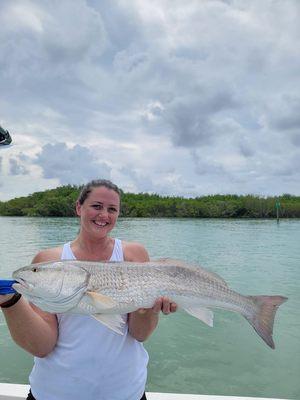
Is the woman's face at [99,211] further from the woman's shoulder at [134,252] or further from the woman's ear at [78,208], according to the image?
the woman's shoulder at [134,252]

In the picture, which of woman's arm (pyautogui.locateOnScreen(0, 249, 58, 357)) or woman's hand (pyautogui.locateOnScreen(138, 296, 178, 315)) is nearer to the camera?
woman's arm (pyautogui.locateOnScreen(0, 249, 58, 357))

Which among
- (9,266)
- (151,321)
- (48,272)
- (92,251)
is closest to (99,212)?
(92,251)

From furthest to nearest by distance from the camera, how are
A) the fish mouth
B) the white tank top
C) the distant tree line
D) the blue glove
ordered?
the distant tree line → the white tank top → the fish mouth → the blue glove

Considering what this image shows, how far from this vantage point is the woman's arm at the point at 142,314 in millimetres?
2209

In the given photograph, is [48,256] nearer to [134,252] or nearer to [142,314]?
[134,252]

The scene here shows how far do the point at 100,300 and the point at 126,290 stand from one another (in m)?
0.22

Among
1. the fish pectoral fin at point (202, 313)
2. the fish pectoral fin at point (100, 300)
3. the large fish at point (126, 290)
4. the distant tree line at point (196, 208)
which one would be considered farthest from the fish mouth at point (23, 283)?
the distant tree line at point (196, 208)

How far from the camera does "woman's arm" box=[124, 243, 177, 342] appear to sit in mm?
2209

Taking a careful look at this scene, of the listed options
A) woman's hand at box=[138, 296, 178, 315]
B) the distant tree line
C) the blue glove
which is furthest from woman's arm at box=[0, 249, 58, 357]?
the distant tree line

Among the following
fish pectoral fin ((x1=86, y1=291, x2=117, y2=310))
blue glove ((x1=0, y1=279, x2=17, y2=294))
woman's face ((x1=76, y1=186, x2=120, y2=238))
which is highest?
woman's face ((x1=76, y1=186, x2=120, y2=238))

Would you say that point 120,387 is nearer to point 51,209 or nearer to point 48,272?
point 48,272

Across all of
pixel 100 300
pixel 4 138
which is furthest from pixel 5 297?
pixel 4 138

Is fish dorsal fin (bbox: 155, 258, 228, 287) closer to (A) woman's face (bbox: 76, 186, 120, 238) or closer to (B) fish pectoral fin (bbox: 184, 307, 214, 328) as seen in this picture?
(B) fish pectoral fin (bbox: 184, 307, 214, 328)

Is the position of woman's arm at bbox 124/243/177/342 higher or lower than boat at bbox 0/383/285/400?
higher
